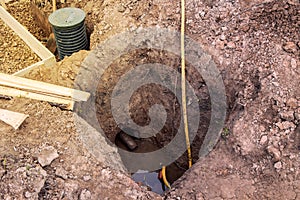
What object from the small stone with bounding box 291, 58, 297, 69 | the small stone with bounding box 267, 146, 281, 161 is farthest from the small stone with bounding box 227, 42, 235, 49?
the small stone with bounding box 267, 146, 281, 161

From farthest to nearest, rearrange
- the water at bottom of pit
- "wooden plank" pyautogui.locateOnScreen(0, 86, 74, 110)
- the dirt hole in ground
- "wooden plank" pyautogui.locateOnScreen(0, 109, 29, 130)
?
the water at bottom of pit < the dirt hole in ground < "wooden plank" pyautogui.locateOnScreen(0, 86, 74, 110) < "wooden plank" pyautogui.locateOnScreen(0, 109, 29, 130)

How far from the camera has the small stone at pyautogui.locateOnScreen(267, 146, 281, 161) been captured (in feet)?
11.5

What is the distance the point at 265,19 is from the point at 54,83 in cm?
271

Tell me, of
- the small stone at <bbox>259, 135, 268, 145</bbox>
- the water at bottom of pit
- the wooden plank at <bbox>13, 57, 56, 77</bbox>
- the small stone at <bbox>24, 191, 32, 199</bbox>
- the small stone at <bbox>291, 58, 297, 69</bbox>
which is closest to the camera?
the small stone at <bbox>24, 191, 32, 199</bbox>

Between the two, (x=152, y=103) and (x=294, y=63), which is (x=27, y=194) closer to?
(x=152, y=103)

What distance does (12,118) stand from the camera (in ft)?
12.6

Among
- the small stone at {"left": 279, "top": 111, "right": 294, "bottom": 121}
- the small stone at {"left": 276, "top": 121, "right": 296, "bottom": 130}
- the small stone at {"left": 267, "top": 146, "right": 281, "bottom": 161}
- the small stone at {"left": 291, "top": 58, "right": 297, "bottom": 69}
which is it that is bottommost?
the small stone at {"left": 267, "top": 146, "right": 281, "bottom": 161}

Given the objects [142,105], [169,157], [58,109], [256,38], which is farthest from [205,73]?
[58,109]

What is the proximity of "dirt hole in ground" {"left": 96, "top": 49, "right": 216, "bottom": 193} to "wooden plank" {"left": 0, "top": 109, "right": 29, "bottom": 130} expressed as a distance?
1.05 m

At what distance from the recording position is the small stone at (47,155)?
351 centimetres

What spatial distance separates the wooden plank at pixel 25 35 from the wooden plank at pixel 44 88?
3.14 feet

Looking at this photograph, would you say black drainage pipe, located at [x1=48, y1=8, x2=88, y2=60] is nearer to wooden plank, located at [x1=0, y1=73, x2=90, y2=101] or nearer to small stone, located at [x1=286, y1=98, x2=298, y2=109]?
wooden plank, located at [x1=0, y1=73, x2=90, y2=101]

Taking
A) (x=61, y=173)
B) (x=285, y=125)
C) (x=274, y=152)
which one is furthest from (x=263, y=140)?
(x=61, y=173)

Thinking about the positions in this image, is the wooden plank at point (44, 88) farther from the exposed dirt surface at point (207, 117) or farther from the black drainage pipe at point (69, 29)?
the black drainage pipe at point (69, 29)
